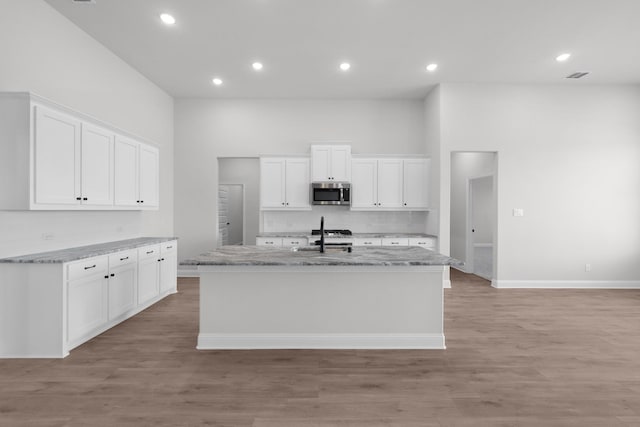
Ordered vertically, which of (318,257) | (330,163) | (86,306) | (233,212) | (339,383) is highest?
(330,163)

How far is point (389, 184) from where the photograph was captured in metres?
6.54

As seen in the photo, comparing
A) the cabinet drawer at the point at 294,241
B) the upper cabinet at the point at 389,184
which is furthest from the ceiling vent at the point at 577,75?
the cabinet drawer at the point at 294,241

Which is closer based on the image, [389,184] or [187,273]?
[389,184]

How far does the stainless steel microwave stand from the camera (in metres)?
6.43

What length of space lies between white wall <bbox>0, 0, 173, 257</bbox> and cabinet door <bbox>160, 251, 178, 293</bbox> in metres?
0.65

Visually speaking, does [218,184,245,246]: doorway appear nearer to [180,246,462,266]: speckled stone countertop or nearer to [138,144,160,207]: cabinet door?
[138,144,160,207]: cabinet door

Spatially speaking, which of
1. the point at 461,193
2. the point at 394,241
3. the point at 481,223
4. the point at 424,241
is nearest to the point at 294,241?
the point at 394,241

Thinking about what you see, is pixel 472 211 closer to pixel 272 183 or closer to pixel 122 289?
pixel 272 183

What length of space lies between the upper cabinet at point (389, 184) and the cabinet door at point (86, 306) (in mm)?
Result: 4163

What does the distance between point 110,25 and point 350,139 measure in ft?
13.7

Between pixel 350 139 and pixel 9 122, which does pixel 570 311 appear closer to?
pixel 350 139

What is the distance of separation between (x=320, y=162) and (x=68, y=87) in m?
3.80

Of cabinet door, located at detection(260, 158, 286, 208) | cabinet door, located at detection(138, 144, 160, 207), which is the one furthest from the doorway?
cabinet door, located at detection(138, 144, 160, 207)

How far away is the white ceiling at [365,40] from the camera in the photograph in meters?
3.84
